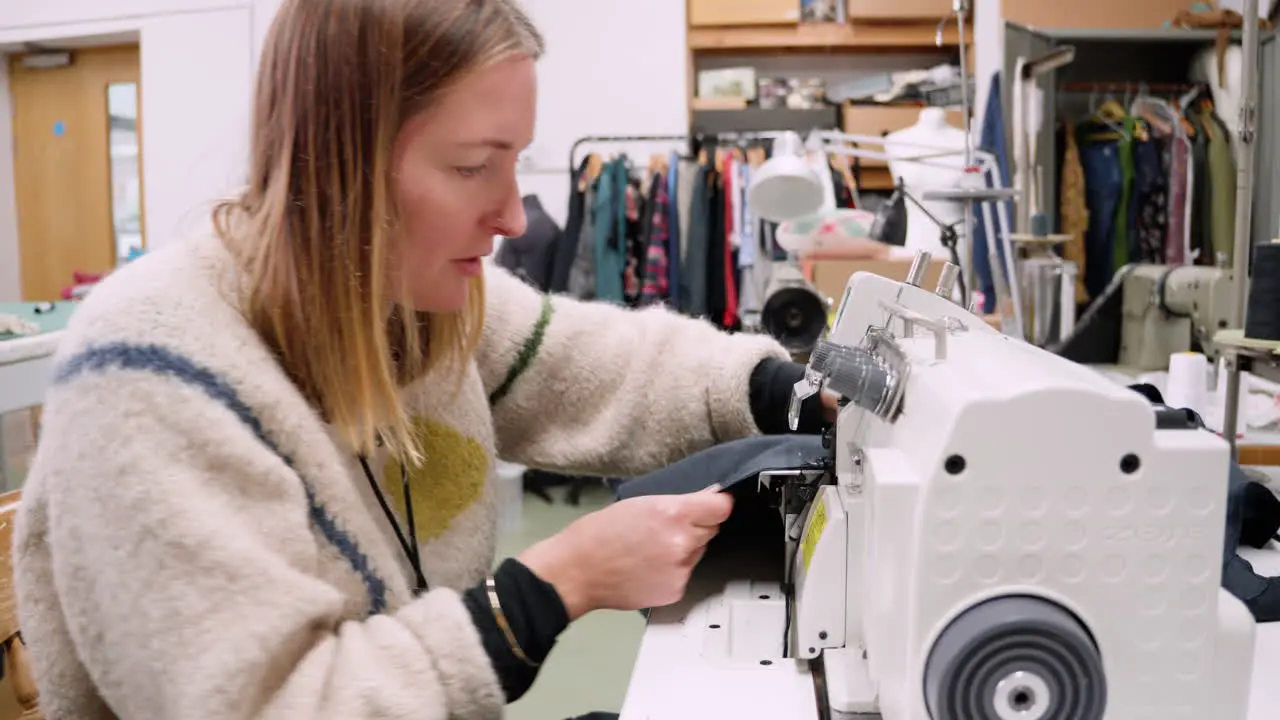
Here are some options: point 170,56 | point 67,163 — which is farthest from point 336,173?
point 67,163

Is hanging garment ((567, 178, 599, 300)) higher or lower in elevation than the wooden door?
lower

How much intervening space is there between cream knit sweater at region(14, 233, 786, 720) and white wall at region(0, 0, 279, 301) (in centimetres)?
447

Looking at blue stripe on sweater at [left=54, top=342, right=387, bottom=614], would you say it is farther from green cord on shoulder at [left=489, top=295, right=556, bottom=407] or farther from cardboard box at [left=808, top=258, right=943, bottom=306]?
cardboard box at [left=808, top=258, right=943, bottom=306]

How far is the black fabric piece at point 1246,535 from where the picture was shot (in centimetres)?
90

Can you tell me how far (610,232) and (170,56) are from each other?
2.61 metres

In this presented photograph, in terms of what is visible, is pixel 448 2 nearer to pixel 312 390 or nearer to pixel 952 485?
pixel 312 390

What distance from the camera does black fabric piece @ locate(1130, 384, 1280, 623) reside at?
2.94 feet

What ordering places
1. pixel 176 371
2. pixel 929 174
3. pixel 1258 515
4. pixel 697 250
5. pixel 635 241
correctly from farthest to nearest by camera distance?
pixel 635 241 < pixel 697 250 < pixel 929 174 < pixel 1258 515 < pixel 176 371

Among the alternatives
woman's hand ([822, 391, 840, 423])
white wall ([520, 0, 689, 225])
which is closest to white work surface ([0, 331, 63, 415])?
woman's hand ([822, 391, 840, 423])

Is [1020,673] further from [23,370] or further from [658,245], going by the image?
[658,245]

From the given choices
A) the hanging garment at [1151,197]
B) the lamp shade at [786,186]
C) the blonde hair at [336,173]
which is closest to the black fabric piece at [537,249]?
the lamp shade at [786,186]

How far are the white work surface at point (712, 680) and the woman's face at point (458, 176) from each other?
1.16 ft

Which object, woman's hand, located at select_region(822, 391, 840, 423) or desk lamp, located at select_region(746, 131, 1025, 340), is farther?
desk lamp, located at select_region(746, 131, 1025, 340)

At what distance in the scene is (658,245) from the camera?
406 centimetres
